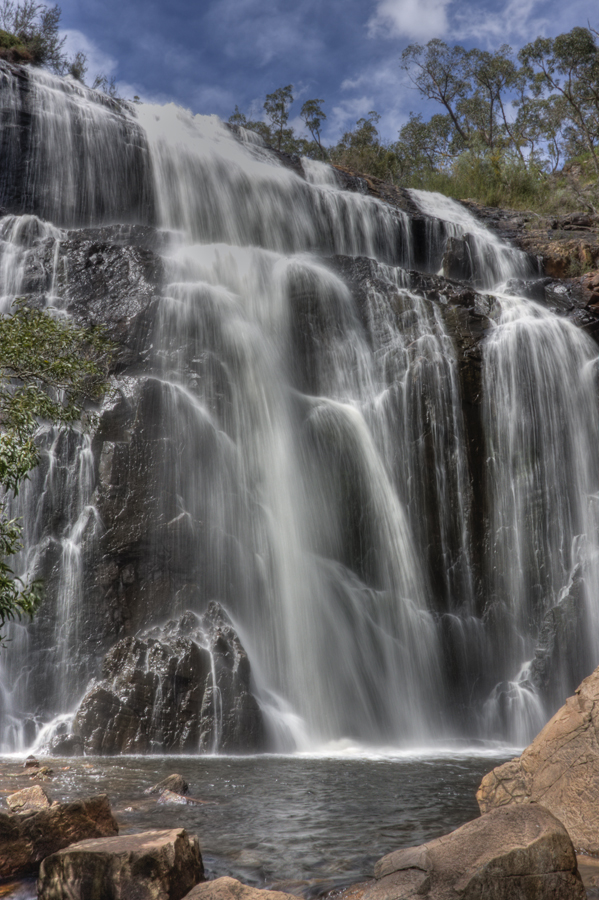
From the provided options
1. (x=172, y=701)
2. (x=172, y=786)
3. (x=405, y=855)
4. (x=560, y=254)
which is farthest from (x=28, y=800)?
(x=560, y=254)

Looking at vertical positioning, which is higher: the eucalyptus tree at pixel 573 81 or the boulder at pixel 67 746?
the eucalyptus tree at pixel 573 81

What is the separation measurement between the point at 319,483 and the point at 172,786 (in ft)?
29.5

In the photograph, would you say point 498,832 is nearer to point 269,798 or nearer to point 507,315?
point 269,798

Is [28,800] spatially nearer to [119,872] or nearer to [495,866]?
[119,872]

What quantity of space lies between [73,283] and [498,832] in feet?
53.1

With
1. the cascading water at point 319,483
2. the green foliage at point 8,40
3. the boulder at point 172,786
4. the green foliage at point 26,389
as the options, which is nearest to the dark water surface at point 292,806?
the boulder at point 172,786

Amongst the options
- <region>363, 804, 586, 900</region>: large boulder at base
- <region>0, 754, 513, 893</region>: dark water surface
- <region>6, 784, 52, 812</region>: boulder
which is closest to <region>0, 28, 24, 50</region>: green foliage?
<region>0, 754, 513, 893</region>: dark water surface

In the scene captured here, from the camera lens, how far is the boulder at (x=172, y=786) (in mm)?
8172

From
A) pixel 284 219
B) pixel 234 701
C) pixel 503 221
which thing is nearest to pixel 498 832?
pixel 234 701

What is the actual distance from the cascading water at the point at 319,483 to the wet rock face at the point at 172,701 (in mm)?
829

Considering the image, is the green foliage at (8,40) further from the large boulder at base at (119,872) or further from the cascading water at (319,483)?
the large boulder at base at (119,872)

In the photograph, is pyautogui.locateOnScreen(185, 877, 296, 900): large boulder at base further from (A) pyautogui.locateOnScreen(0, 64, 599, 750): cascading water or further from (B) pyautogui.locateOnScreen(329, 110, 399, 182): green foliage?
(B) pyautogui.locateOnScreen(329, 110, 399, 182): green foliage

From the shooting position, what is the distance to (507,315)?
20109 millimetres

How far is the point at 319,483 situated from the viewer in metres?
16.3
